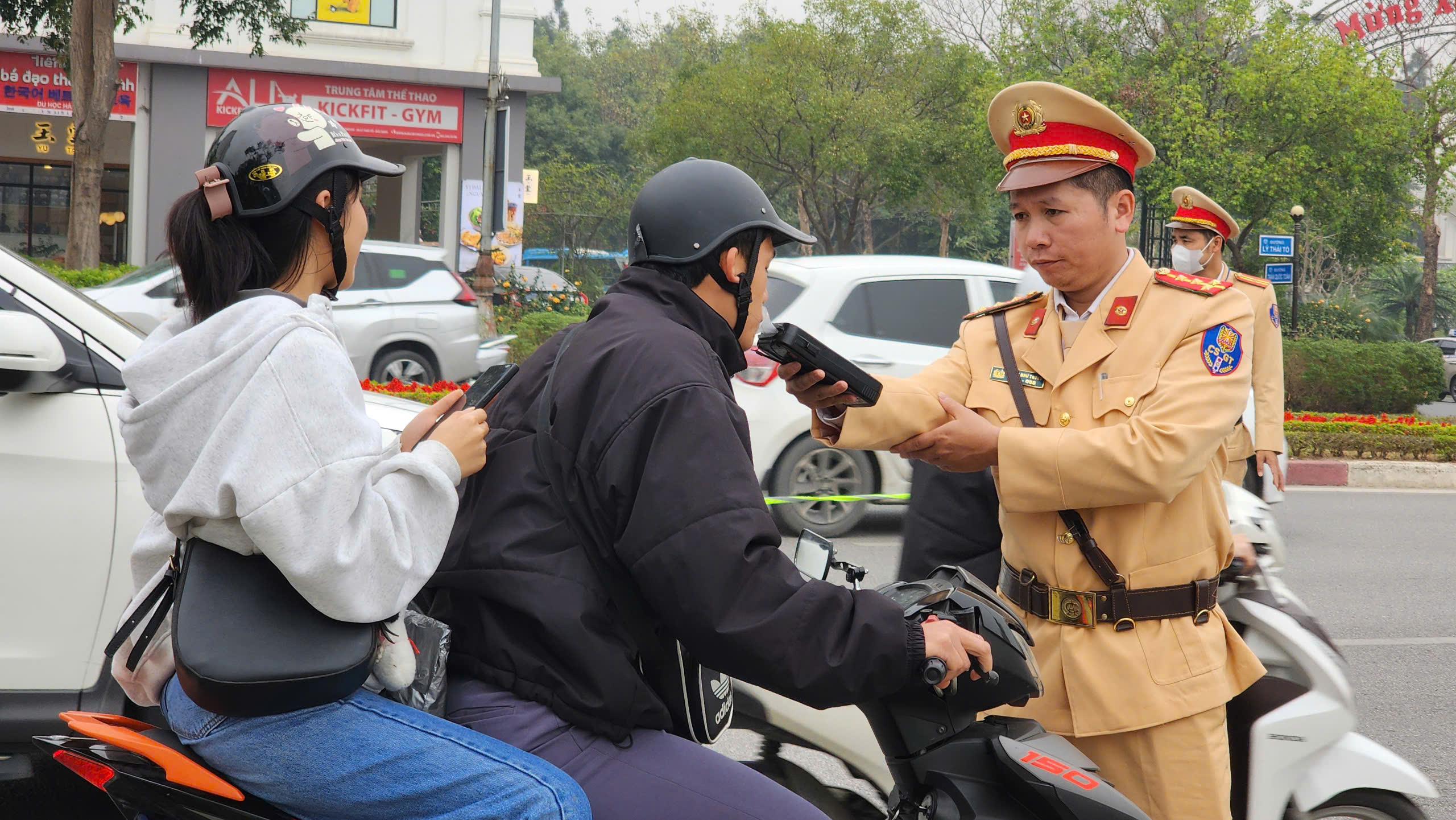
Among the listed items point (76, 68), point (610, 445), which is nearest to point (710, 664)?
point (610, 445)

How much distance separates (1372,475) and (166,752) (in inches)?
498

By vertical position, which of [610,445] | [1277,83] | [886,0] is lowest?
[610,445]

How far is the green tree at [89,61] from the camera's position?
15.2 meters

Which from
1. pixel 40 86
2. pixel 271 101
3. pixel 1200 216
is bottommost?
pixel 1200 216

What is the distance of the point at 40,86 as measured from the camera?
77.2 feet

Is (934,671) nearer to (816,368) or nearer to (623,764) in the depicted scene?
(623,764)

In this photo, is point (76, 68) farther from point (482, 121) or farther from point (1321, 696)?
point (1321, 696)

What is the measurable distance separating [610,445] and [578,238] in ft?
150

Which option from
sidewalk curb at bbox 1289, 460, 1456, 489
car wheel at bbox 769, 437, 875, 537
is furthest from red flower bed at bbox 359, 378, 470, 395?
sidewalk curb at bbox 1289, 460, 1456, 489

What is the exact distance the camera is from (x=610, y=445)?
5.95 feet

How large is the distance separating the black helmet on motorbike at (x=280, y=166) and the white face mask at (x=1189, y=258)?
5.21m

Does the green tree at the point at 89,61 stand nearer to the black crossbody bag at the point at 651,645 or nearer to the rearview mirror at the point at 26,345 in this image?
the rearview mirror at the point at 26,345

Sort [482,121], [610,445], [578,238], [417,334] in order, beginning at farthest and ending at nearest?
1. [578,238]
2. [482,121]
3. [417,334]
4. [610,445]

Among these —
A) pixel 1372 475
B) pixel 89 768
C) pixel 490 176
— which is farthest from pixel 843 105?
pixel 89 768
